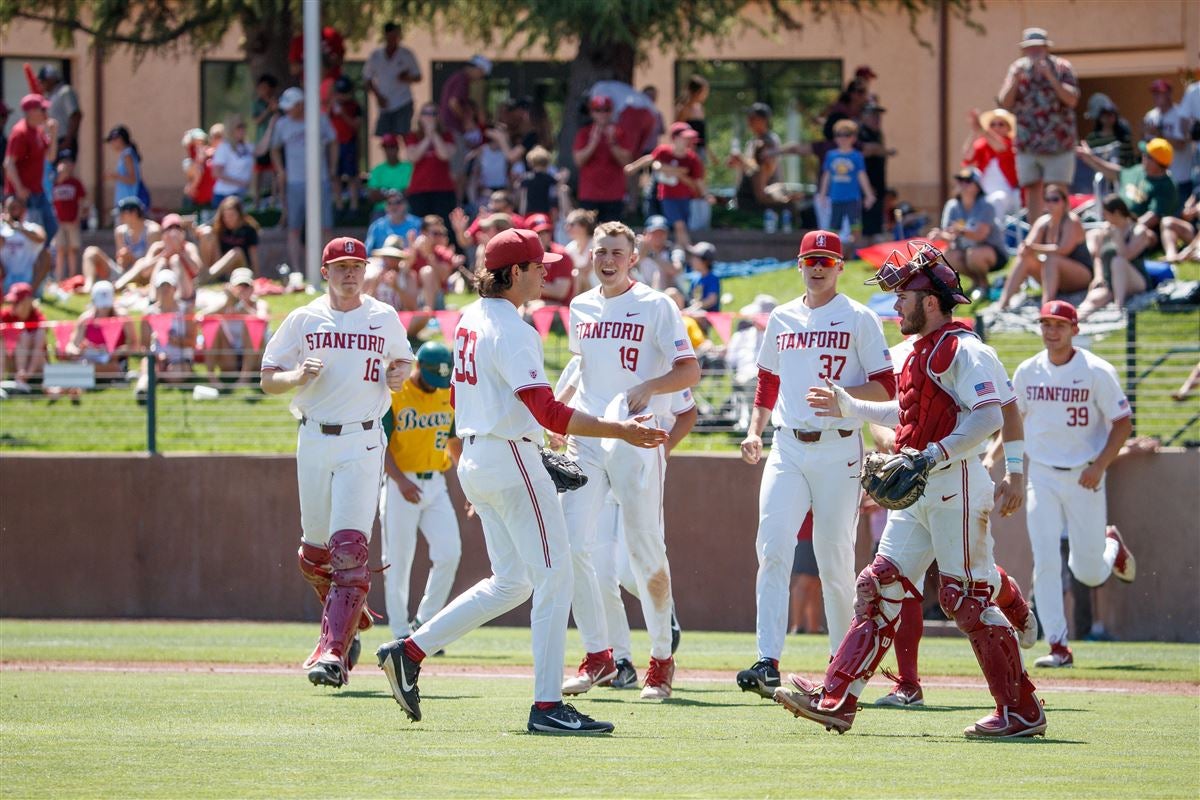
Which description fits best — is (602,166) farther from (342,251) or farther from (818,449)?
(818,449)

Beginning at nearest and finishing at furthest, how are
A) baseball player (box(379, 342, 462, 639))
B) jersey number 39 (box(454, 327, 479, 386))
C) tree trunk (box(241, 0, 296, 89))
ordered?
jersey number 39 (box(454, 327, 479, 386)) → baseball player (box(379, 342, 462, 639)) → tree trunk (box(241, 0, 296, 89))

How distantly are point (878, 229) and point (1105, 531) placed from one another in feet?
30.7

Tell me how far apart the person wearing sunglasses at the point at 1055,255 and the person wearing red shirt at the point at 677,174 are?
4.23 m

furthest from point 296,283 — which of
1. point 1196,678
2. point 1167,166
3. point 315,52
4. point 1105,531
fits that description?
point 1196,678

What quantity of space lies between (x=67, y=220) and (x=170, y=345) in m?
6.70

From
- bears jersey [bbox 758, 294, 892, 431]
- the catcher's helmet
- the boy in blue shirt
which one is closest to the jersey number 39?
bears jersey [bbox 758, 294, 892, 431]

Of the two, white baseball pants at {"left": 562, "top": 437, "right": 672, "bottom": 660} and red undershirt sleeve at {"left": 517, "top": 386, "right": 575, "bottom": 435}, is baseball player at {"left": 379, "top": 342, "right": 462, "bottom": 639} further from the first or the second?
red undershirt sleeve at {"left": 517, "top": 386, "right": 575, "bottom": 435}

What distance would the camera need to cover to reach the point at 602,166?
20.9 meters

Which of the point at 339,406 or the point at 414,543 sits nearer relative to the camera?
the point at 339,406

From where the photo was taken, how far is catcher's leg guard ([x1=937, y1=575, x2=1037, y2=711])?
804 centimetres

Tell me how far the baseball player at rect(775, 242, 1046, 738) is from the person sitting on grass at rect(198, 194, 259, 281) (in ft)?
50.1

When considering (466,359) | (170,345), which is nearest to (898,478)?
(466,359)

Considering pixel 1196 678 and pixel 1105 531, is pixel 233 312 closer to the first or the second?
pixel 1105 531

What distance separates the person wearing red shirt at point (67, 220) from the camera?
2400 centimetres
